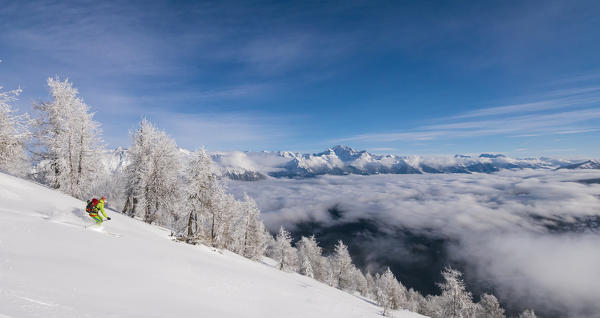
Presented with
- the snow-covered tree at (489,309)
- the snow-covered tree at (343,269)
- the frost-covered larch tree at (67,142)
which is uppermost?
the frost-covered larch tree at (67,142)

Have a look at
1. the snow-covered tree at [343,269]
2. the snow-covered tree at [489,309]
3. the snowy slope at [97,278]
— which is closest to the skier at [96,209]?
the snowy slope at [97,278]

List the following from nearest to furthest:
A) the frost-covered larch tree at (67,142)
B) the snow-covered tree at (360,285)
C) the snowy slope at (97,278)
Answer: the snowy slope at (97,278) < the frost-covered larch tree at (67,142) < the snow-covered tree at (360,285)

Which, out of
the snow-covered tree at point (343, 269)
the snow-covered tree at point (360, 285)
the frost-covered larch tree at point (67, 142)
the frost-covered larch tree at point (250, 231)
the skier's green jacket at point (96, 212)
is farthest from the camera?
the snow-covered tree at point (360, 285)

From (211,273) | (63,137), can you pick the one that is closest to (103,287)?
(211,273)

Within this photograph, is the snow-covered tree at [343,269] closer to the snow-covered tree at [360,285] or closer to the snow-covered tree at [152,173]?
the snow-covered tree at [360,285]

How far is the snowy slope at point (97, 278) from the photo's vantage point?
19.4 ft

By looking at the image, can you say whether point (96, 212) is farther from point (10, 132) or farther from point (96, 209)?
point (10, 132)

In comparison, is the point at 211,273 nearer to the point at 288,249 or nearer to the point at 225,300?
the point at 225,300

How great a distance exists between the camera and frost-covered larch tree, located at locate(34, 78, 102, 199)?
25.0m

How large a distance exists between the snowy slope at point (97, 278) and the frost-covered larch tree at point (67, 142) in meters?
9.90

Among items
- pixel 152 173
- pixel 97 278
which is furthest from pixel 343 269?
pixel 97 278

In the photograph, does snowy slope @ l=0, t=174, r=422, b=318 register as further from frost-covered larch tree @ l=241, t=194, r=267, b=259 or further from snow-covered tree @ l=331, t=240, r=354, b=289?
snow-covered tree @ l=331, t=240, r=354, b=289

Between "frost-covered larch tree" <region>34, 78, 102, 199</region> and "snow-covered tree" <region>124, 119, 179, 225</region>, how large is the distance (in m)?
4.00

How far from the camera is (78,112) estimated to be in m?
26.5
